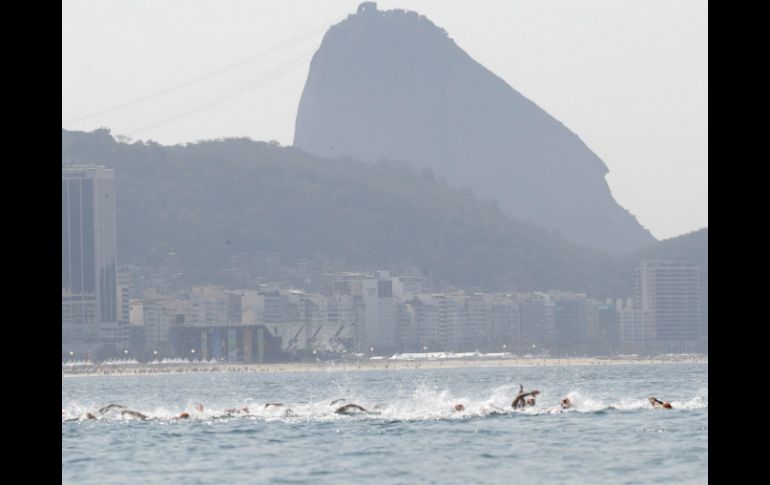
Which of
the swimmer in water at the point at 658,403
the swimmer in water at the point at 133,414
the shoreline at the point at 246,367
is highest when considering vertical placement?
the swimmer in water at the point at 658,403

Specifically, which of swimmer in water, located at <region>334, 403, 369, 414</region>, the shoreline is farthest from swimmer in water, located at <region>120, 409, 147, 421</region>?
the shoreline

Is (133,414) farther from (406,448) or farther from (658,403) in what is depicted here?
(406,448)

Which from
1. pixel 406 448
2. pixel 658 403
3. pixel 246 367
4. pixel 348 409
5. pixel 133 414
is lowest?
pixel 246 367

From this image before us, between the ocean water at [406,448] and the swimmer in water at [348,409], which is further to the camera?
the swimmer in water at [348,409]

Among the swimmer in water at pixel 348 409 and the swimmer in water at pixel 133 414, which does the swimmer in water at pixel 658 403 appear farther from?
the swimmer in water at pixel 133 414

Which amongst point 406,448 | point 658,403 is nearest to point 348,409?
point 658,403

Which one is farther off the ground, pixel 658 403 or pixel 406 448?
pixel 658 403

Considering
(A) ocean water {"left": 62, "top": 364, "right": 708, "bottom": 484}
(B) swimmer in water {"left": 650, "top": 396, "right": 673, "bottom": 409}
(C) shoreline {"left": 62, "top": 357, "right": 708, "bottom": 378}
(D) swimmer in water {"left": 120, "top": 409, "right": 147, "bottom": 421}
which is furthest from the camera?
(C) shoreline {"left": 62, "top": 357, "right": 708, "bottom": 378}

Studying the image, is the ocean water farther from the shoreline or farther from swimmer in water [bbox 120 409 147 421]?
the shoreline

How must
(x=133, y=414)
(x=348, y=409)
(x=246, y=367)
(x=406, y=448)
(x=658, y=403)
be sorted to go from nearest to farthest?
(x=406, y=448)
(x=658, y=403)
(x=348, y=409)
(x=133, y=414)
(x=246, y=367)

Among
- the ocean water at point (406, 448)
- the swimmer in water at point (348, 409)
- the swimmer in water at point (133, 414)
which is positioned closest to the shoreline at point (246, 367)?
the swimmer in water at point (133, 414)

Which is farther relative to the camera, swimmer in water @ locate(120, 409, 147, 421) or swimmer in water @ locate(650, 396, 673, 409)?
swimmer in water @ locate(120, 409, 147, 421)

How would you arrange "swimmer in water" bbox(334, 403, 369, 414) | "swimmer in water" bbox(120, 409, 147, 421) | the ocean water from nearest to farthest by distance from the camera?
the ocean water < "swimmer in water" bbox(334, 403, 369, 414) < "swimmer in water" bbox(120, 409, 147, 421)
